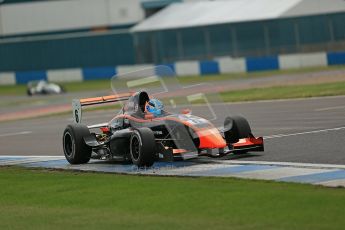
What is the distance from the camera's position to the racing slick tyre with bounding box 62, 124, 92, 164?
56.7 feet

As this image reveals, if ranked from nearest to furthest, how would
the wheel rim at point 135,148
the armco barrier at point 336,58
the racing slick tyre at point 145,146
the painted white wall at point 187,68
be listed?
the racing slick tyre at point 145,146
the wheel rim at point 135,148
the armco barrier at point 336,58
the painted white wall at point 187,68

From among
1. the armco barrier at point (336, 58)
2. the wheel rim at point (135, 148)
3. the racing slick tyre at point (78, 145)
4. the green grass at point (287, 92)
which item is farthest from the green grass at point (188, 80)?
the wheel rim at point (135, 148)

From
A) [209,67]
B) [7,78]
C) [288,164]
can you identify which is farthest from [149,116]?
[7,78]

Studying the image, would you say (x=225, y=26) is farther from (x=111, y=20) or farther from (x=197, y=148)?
(x=197, y=148)

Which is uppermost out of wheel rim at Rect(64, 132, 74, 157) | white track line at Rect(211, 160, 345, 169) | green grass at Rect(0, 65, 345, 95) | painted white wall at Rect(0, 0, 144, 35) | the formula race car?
painted white wall at Rect(0, 0, 144, 35)

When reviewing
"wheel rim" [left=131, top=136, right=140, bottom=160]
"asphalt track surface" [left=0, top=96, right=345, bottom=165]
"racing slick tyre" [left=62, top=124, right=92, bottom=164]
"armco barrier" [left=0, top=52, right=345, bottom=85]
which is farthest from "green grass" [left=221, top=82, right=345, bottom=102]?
"wheel rim" [left=131, top=136, right=140, bottom=160]

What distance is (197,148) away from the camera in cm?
1591

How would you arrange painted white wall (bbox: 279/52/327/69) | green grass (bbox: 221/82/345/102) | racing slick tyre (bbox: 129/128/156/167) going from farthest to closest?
painted white wall (bbox: 279/52/327/69)
green grass (bbox: 221/82/345/102)
racing slick tyre (bbox: 129/128/156/167)

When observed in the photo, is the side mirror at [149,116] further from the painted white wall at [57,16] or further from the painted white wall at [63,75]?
the painted white wall at [57,16]

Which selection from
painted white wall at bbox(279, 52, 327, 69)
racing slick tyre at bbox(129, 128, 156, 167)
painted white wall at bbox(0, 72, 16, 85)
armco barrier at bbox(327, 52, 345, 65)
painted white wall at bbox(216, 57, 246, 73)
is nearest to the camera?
racing slick tyre at bbox(129, 128, 156, 167)

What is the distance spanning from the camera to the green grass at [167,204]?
1058 centimetres

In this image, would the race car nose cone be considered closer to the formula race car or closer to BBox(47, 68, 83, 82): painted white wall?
the formula race car

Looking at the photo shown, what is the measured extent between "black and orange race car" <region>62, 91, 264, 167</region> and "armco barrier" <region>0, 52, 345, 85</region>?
→ 2659 centimetres

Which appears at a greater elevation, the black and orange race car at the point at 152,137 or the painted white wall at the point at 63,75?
the black and orange race car at the point at 152,137
